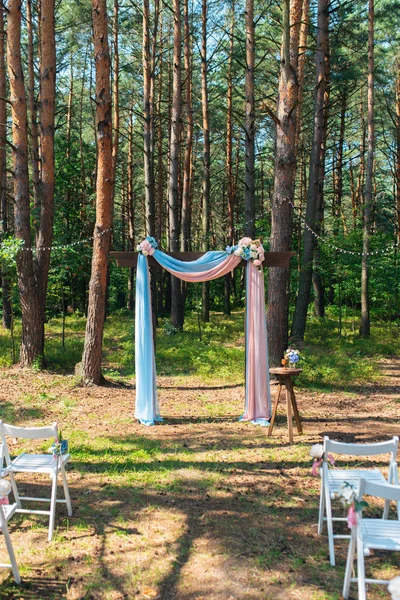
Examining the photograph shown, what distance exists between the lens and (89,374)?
32.6 ft

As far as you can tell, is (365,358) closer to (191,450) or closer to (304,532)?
(191,450)

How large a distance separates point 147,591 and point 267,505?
70.1 inches

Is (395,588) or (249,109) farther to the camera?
(249,109)

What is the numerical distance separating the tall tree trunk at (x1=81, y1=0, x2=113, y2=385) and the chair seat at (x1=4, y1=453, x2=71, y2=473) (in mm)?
→ 5126

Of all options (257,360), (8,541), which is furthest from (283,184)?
(8,541)

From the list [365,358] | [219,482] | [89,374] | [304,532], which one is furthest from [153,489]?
[365,358]

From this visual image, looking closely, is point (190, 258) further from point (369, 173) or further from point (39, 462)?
point (369, 173)

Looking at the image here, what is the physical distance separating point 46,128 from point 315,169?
7.37 metres

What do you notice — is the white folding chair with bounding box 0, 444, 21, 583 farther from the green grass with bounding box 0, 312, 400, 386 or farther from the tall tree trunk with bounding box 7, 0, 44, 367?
the tall tree trunk with bounding box 7, 0, 44, 367

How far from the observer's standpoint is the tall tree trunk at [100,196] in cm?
911

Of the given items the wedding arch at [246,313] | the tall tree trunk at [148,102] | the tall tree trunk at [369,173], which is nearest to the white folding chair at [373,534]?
the wedding arch at [246,313]

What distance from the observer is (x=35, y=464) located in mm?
4543

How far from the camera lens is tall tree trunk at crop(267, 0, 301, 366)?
9.22 meters

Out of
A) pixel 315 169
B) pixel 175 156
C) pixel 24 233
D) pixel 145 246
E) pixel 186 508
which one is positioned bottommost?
pixel 186 508
